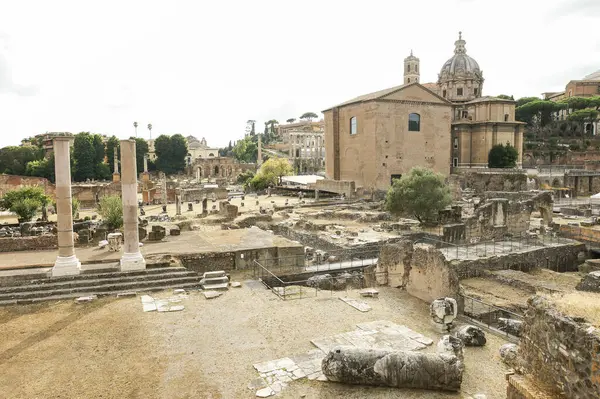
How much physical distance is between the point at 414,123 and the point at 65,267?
38.2 metres

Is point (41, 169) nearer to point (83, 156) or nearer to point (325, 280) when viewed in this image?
point (83, 156)

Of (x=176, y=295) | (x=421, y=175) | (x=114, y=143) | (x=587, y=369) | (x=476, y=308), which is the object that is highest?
(x=114, y=143)

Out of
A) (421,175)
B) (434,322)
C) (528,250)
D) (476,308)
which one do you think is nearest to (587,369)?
(434,322)

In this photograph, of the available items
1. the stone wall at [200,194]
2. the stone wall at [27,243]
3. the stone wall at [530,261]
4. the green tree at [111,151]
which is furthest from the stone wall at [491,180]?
the green tree at [111,151]

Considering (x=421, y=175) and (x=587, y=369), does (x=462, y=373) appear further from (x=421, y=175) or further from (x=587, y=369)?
(x=421, y=175)

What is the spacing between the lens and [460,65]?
59062mm

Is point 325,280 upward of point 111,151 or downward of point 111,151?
downward

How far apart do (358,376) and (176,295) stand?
6364mm

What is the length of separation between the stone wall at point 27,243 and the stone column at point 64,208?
12.6 ft

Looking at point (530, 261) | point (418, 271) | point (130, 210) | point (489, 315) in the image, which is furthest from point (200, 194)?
point (489, 315)

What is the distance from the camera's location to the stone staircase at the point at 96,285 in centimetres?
1173

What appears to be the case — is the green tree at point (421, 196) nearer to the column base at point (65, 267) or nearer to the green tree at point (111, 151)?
the column base at point (65, 267)

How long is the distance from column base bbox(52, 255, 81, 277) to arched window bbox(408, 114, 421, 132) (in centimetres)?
3726

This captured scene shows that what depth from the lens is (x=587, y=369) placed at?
490 centimetres
